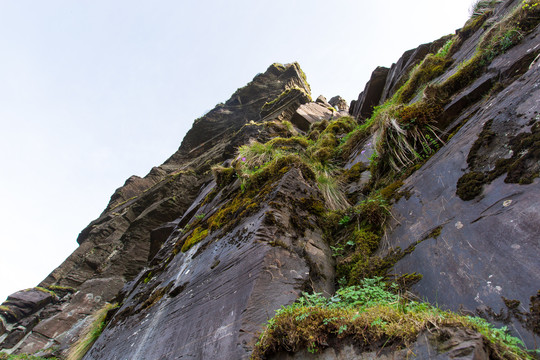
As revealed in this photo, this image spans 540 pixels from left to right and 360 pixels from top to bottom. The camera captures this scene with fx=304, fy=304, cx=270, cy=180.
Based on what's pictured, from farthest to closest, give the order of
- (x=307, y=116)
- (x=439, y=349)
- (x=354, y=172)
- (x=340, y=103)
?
1. (x=340, y=103)
2. (x=307, y=116)
3. (x=354, y=172)
4. (x=439, y=349)

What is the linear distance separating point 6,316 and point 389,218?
46.2 ft

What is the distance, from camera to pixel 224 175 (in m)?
7.44

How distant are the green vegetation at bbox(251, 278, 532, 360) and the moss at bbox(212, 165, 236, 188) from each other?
5.13m

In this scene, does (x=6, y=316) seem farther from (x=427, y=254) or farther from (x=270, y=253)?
(x=427, y=254)

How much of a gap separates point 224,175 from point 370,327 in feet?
19.8

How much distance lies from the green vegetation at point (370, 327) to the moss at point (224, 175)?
16.8 ft

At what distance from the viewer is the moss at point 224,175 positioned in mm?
7199

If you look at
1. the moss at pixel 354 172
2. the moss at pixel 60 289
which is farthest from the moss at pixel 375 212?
the moss at pixel 60 289

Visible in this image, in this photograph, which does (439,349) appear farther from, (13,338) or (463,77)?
(13,338)

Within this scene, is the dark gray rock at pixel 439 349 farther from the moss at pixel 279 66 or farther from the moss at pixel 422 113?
the moss at pixel 279 66

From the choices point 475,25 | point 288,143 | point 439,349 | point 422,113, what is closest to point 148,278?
point 288,143

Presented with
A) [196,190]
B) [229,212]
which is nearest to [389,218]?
[229,212]

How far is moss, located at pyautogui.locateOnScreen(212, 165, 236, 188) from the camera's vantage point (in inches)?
283

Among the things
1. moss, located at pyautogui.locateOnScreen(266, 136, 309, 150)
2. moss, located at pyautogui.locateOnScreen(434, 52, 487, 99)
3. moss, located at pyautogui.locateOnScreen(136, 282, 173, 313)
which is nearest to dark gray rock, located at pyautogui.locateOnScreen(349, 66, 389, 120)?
moss, located at pyautogui.locateOnScreen(266, 136, 309, 150)
